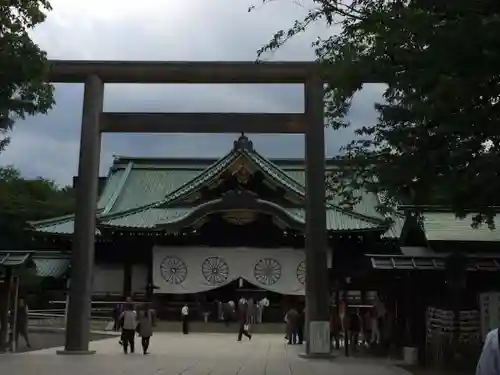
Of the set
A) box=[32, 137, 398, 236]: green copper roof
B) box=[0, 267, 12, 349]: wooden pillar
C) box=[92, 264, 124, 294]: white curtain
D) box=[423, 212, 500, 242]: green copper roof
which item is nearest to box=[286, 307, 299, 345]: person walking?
box=[32, 137, 398, 236]: green copper roof

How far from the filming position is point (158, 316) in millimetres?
31312

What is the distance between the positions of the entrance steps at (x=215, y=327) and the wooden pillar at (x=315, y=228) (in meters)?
13.0

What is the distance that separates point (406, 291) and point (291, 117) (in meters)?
5.35

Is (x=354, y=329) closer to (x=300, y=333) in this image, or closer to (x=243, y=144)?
(x=300, y=333)

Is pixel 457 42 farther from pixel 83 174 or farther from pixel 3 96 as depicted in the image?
pixel 83 174

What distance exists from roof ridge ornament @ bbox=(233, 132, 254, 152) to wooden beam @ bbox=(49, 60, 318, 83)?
46.0ft

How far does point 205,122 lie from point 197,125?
0.23m

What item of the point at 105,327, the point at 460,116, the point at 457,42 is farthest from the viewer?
the point at 105,327

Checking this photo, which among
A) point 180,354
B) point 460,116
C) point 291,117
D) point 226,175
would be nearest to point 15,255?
point 180,354

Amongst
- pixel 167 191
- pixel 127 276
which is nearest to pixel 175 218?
pixel 127 276

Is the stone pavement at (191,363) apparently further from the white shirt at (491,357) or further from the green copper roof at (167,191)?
the white shirt at (491,357)

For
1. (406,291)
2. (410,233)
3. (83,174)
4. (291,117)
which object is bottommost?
(406,291)

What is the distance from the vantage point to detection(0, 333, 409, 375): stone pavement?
13.4 m

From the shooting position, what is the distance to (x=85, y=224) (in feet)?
57.5
